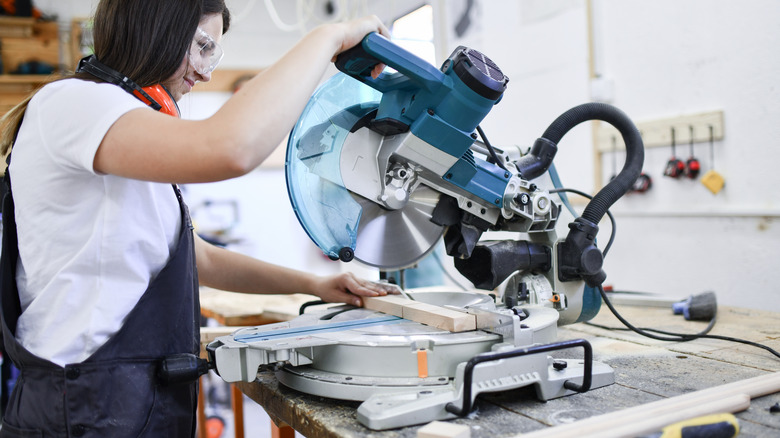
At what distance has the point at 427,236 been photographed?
1147 mm

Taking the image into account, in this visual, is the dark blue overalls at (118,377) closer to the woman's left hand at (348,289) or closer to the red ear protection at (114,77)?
the red ear protection at (114,77)

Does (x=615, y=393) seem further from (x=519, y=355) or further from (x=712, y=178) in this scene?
(x=712, y=178)

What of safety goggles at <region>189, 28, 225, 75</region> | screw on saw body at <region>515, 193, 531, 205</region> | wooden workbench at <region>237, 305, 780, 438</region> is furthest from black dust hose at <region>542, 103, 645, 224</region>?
safety goggles at <region>189, 28, 225, 75</region>

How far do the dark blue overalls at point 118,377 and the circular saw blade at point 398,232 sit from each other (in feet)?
1.01

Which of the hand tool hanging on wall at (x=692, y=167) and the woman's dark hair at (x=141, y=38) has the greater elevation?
the woman's dark hair at (x=141, y=38)

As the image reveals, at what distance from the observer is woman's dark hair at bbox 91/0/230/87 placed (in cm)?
93

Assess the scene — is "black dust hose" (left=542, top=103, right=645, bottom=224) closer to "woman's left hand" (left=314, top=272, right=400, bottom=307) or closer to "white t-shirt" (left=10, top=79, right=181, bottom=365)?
"woman's left hand" (left=314, top=272, right=400, bottom=307)

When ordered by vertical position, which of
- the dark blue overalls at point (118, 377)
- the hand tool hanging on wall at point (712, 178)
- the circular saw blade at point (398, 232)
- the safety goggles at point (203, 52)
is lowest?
the dark blue overalls at point (118, 377)

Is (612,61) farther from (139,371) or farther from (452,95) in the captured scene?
(139,371)

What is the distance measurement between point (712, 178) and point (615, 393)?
4.36 ft

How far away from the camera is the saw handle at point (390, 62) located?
95cm

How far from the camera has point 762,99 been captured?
1.80 m

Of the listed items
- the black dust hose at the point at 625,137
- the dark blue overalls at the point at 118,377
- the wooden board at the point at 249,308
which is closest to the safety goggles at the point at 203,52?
the dark blue overalls at the point at 118,377

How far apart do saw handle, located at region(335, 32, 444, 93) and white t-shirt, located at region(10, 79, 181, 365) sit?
37 centimetres
